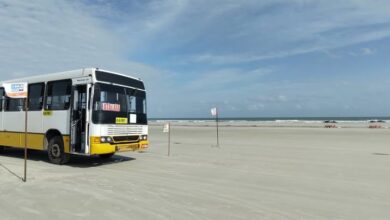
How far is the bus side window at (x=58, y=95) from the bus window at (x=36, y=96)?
0.40 metres

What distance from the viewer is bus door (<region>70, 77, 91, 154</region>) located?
37.9 ft

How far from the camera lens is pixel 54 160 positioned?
1247 cm

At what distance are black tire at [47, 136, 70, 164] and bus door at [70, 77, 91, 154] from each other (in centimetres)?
62

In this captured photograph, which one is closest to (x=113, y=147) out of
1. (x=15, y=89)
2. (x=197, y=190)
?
(x=15, y=89)

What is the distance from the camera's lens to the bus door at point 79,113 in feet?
37.9

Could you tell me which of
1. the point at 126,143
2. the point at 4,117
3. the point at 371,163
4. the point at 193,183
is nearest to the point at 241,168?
the point at 193,183

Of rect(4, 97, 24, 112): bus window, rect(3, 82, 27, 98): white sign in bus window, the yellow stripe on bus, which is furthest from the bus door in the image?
rect(4, 97, 24, 112): bus window

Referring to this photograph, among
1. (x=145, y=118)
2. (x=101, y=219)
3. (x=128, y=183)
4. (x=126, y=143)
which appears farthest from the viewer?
(x=145, y=118)

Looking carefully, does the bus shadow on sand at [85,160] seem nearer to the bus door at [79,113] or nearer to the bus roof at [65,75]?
the bus door at [79,113]

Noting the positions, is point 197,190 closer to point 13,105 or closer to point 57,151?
point 57,151

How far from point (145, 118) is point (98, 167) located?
2.50 metres

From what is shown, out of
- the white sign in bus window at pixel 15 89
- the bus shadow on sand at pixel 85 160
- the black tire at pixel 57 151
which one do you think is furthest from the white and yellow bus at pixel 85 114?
the white sign in bus window at pixel 15 89

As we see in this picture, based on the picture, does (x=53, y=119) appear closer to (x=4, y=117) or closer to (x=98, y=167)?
(x=98, y=167)

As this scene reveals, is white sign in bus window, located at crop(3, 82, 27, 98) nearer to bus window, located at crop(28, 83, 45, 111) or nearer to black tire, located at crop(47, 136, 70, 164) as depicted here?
black tire, located at crop(47, 136, 70, 164)
